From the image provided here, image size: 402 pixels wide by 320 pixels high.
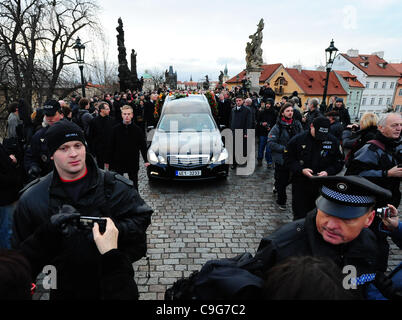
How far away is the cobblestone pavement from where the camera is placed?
3.78 m

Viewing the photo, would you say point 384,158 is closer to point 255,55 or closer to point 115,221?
point 115,221

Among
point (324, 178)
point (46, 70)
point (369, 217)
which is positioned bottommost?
point (369, 217)

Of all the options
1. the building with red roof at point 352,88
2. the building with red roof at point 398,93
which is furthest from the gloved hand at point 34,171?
the building with red roof at point 398,93

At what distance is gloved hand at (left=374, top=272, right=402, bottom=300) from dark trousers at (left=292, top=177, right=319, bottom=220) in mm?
2661

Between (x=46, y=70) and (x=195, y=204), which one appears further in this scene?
(x=46, y=70)

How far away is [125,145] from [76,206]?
3.55 m

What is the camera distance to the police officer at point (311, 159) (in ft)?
13.2

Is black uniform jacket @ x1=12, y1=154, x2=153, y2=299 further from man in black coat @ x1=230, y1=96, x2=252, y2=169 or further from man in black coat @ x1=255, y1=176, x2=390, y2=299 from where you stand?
man in black coat @ x1=230, y1=96, x2=252, y2=169

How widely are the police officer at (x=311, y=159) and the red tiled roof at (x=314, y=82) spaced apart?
189ft

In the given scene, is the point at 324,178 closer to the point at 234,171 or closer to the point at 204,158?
the point at 204,158

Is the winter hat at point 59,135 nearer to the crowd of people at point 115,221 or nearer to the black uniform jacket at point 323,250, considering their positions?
the crowd of people at point 115,221

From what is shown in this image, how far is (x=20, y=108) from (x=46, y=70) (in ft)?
46.1
